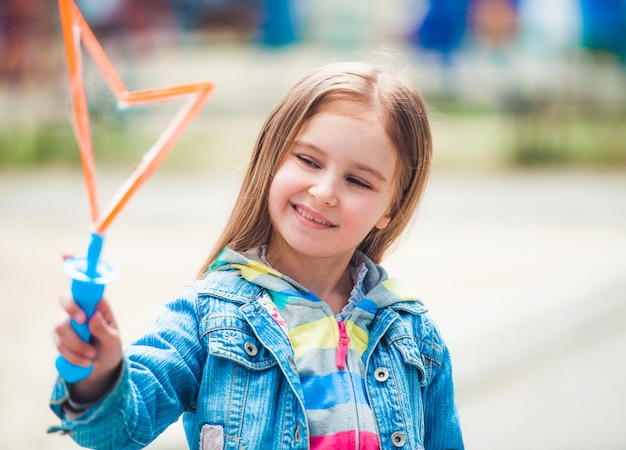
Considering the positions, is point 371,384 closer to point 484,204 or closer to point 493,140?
point 484,204

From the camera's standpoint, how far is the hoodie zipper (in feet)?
5.05

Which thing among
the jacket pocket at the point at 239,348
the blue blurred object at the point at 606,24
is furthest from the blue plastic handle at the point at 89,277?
the blue blurred object at the point at 606,24

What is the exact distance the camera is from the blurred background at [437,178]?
374 cm

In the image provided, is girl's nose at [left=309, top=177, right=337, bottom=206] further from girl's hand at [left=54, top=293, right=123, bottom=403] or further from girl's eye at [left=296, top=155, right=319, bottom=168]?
girl's hand at [left=54, top=293, right=123, bottom=403]

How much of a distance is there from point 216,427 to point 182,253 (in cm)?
437

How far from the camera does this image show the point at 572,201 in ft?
25.7

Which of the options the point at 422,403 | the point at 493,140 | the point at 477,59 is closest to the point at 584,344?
the point at 422,403

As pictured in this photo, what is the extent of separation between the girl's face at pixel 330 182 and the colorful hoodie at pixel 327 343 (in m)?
0.08

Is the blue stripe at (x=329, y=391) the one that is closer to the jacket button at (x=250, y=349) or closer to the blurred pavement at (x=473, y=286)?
the jacket button at (x=250, y=349)

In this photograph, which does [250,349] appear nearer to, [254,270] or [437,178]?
[254,270]

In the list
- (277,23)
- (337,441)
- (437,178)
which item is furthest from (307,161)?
(277,23)

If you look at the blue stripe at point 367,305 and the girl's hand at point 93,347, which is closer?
the girl's hand at point 93,347

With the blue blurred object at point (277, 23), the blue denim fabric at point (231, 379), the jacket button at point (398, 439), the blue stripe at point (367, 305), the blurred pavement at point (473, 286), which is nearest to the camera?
the blue denim fabric at point (231, 379)

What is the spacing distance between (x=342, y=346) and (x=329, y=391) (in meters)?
0.08
